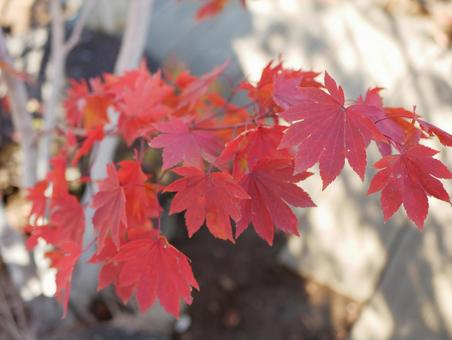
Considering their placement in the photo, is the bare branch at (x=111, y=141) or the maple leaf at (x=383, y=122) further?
the bare branch at (x=111, y=141)

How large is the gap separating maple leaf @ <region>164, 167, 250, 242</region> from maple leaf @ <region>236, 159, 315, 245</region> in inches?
1.2

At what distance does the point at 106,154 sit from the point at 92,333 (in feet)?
2.28

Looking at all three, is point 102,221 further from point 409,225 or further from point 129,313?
point 409,225

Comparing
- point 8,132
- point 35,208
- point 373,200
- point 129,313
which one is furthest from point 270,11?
point 35,208

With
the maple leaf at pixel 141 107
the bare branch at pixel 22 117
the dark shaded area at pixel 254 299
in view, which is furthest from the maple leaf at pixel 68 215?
the dark shaded area at pixel 254 299

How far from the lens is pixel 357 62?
285 centimetres

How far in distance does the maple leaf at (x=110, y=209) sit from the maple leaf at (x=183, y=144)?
97 mm

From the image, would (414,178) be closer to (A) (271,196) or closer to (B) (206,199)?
(A) (271,196)

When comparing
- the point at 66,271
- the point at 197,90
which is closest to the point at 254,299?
the point at 197,90

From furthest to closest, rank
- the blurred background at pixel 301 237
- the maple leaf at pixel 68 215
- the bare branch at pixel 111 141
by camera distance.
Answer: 1. the blurred background at pixel 301 237
2. the bare branch at pixel 111 141
3. the maple leaf at pixel 68 215

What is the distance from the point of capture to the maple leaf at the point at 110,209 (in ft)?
2.60

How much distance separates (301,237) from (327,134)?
5.26 ft

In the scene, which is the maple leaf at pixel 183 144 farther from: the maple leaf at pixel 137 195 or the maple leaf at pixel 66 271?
the maple leaf at pixel 66 271

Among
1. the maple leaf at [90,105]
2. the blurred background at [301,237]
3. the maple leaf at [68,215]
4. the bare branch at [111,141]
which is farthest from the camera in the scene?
the blurred background at [301,237]
